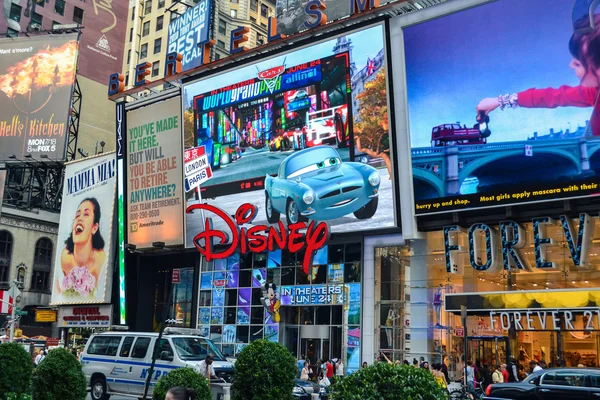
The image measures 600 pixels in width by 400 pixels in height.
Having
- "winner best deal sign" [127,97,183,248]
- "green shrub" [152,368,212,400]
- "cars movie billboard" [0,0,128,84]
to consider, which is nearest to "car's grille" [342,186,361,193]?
"winner best deal sign" [127,97,183,248]

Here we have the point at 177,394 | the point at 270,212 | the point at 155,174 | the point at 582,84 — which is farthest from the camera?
the point at 155,174

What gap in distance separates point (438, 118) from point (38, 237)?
39.7 meters

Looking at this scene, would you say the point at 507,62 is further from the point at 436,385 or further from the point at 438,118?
the point at 436,385

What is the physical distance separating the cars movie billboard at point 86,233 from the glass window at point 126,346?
20.9 metres

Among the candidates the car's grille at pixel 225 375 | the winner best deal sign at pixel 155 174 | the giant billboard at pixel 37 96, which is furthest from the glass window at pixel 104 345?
the giant billboard at pixel 37 96

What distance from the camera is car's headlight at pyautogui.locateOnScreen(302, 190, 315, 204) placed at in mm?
33031

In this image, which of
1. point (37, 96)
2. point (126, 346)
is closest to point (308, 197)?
point (126, 346)

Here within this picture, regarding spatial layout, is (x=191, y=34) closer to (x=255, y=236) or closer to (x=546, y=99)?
(x=255, y=236)

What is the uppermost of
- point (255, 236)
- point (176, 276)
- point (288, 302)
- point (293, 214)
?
point (293, 214)

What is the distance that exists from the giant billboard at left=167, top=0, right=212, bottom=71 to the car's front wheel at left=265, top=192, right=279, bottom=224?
10121 millimetres

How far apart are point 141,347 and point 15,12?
179ft

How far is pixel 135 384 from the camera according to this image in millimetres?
22375

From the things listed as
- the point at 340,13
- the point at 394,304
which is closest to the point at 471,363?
the point at 394,304

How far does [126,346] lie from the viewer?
23.3 m
